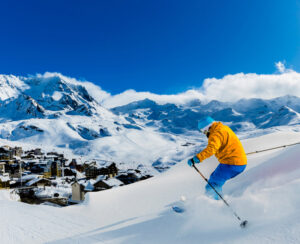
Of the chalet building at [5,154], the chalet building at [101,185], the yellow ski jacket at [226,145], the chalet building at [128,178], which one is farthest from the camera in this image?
the chalet building at [5,154]

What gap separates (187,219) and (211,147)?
4.36 ft

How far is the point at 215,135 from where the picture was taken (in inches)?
136

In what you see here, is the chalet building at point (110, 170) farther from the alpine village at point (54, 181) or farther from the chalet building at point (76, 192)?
the chalet building at point (76, 192)

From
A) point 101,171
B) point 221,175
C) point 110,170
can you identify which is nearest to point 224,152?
point 221,175

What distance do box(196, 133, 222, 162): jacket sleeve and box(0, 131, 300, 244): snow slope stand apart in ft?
2.91

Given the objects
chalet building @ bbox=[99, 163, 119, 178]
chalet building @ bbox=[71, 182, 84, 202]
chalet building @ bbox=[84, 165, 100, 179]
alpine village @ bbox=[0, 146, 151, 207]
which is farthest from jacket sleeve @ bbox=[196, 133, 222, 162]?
chalet building @ bbox=[84, 165, 100, 179]

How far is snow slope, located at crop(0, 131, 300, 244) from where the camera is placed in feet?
9.05

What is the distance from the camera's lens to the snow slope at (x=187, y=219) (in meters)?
2.76

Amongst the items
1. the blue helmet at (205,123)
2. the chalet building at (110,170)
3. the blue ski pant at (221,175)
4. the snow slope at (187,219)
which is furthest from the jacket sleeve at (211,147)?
the chalet building at (110,170)

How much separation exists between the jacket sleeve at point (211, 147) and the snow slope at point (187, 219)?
0.89 metres

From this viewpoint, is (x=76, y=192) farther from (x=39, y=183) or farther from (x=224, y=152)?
(x=224, y=152)

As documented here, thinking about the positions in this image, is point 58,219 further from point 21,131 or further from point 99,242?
point 21,131

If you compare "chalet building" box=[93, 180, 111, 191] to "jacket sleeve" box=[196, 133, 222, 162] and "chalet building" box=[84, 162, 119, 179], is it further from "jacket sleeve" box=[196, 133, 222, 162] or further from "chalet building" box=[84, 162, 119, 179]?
"jacket sleeve" box=[196, 133, 222, 162]

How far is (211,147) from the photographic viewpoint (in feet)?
11.1
